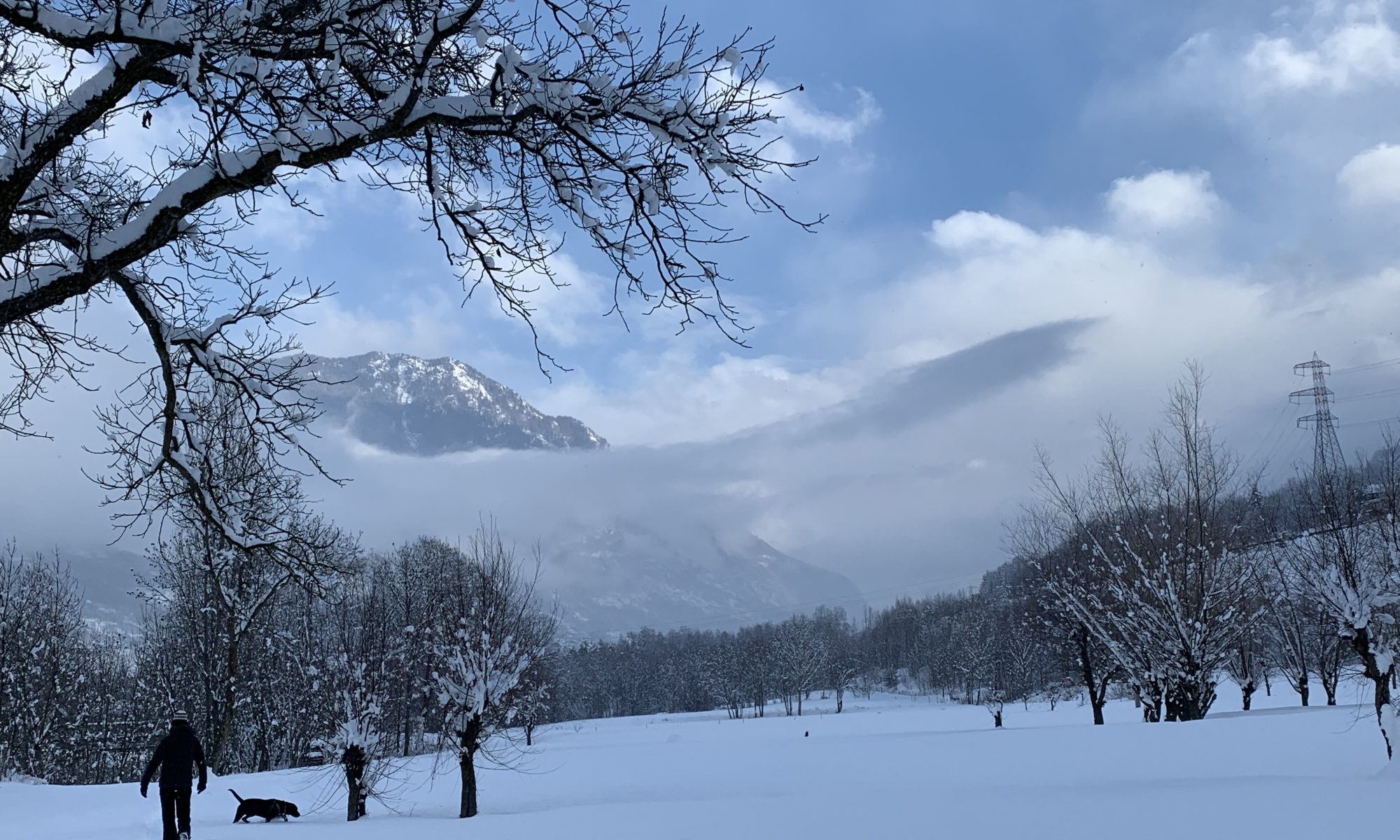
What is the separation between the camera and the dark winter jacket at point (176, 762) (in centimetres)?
985

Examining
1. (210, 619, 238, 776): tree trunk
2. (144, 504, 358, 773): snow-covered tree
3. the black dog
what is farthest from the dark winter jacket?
(210, 619, 238, 776): tree trunk

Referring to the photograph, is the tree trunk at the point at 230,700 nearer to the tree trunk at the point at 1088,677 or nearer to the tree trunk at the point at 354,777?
the tree trunk at the point at 354,777

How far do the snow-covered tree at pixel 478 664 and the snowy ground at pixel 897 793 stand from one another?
1.34 m

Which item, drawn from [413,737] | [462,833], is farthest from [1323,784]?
[413,737]

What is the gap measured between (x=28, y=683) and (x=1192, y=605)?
36.9m

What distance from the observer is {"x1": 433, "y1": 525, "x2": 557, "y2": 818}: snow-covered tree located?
1554cm

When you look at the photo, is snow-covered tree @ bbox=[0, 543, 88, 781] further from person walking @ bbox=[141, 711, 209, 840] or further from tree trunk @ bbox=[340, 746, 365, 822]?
person walking @ bbox=[141, 711, 209, 840]

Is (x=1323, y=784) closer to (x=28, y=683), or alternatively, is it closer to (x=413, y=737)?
(x=28, y=683)

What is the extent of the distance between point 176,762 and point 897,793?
8303 mm

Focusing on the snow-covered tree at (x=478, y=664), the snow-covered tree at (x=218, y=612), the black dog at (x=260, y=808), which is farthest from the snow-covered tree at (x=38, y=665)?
the snow-covered tree at (x=478, y=664)

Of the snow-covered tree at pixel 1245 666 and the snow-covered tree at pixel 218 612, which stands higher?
the snow-covered tree at pixel 218 612

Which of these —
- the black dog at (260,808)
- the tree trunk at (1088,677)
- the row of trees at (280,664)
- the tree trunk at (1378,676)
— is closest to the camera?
the tree trunk at (1378,676)

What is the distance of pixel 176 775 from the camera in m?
9.89

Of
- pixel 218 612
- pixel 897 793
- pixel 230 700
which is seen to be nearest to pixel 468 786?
pixel 897 793
